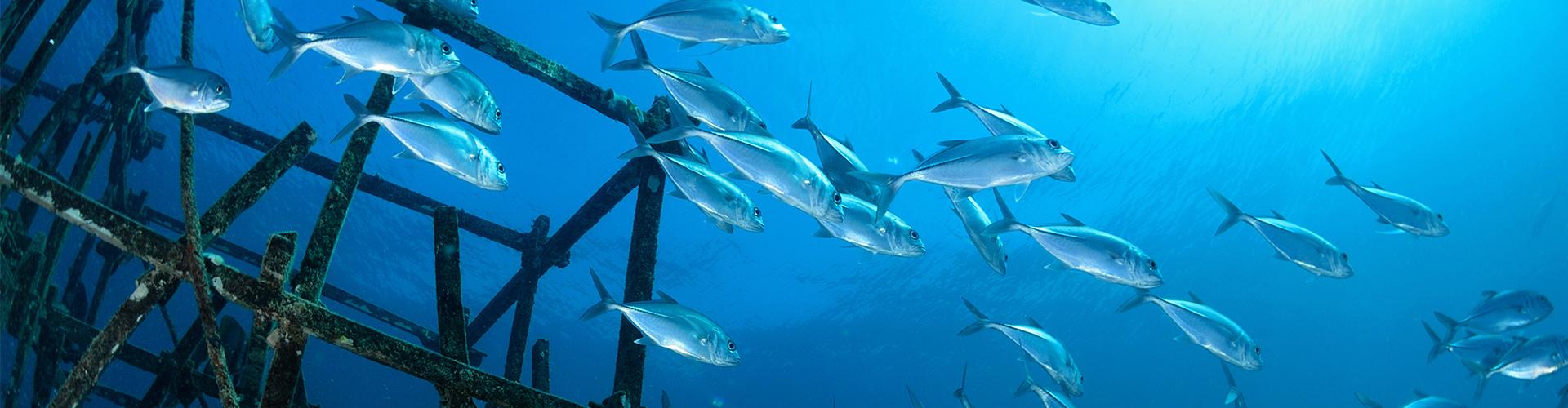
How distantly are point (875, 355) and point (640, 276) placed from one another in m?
43.0

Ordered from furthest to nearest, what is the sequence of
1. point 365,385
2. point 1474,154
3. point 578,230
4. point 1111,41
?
point 365,385, point 1474,154, point 1111,41, point 578,230

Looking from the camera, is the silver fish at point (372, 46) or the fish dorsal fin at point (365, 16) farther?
the fish dorsal fin at point (365, 16)

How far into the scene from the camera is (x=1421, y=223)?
6535 millimetres

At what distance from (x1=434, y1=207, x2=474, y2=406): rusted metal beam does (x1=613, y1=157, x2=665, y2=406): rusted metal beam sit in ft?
3.85

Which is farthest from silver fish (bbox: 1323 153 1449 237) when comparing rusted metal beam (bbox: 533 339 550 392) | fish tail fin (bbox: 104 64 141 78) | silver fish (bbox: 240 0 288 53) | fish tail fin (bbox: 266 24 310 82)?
fish tail fin (bbox: 104 64 141 78)

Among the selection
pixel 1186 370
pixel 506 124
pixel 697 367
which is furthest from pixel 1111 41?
pixel 1186 370

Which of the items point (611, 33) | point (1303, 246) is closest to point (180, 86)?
point (611, 33)

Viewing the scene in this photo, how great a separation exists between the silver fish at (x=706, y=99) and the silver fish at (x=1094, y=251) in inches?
73.4

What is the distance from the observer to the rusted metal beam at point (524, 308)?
569cm

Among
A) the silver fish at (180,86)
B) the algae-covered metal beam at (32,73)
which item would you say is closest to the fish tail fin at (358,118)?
the silver fish at (180,86)

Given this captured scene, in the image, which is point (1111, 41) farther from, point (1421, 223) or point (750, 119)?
point (750, 119)

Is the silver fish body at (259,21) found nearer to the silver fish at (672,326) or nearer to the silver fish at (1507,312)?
the silver fish at (672,326)

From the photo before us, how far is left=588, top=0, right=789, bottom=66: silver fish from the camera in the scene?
14.3 ft

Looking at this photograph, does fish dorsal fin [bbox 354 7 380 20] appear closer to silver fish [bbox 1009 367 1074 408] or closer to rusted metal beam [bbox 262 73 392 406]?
rusted metal beam [bbox 262 73 392 406]
